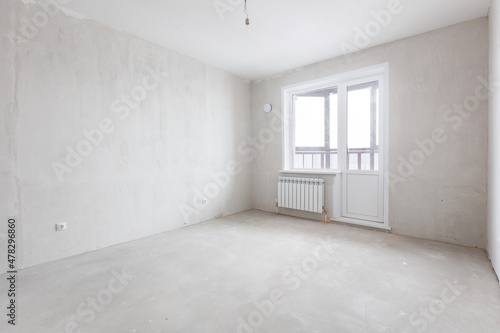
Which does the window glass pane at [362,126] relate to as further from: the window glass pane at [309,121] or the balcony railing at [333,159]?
the window glass pane at [309,121]

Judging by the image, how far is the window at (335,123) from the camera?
3967 mm

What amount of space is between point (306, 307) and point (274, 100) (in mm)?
4058

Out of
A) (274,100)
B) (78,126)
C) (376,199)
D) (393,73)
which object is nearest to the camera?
(78,126)

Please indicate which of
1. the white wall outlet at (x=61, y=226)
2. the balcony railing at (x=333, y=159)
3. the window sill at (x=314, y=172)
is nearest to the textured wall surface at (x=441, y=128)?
the balcony railing at (x=333, y=159)

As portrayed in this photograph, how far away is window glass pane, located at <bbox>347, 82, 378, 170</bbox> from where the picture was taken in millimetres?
3948

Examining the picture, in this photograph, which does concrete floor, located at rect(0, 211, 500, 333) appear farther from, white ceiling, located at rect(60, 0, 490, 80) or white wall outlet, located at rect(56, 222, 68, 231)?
white ceiling, located at rect(60, 0, 490, 80)

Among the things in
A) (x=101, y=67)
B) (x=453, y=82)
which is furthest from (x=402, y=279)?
(x=101, y=67)

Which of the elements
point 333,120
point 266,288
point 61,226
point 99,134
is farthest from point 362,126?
point 61,226

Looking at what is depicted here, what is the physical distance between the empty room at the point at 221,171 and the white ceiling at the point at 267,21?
0.03 metres

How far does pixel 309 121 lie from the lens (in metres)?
4.80

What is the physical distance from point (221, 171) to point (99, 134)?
2275mm

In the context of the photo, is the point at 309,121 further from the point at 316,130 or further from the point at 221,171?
the point at 221,171

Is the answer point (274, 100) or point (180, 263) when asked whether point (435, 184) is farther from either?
point (180, 263)

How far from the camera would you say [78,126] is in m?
2.94
